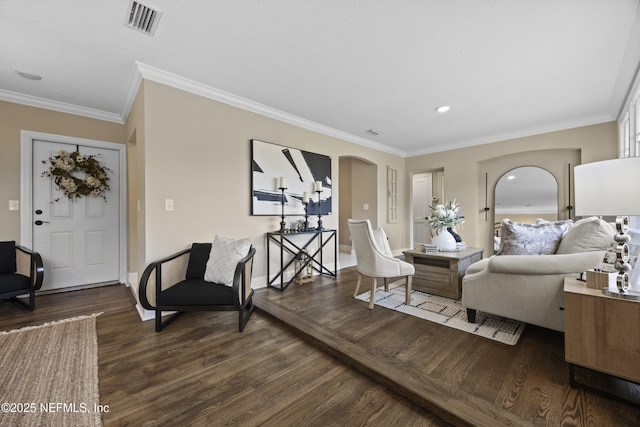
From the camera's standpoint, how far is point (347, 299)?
9.87 feet

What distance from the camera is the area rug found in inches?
86.0

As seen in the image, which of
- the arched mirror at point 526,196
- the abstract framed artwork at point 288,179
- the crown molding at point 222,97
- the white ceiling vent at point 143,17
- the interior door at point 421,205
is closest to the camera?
the white ceiling vent at point 143,17

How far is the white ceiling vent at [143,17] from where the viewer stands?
1.81 meters

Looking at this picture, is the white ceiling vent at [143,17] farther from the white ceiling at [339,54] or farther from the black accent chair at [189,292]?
the black accent chair at [189,292]

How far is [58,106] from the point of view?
3.32m

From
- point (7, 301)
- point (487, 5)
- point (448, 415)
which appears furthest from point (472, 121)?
point (7, 301)

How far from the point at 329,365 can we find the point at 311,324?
50cm

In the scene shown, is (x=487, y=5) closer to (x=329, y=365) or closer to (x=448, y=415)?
(x=448, y=415)

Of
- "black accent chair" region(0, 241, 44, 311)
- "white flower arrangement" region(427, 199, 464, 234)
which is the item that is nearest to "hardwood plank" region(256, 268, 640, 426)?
"white flower arrangement" region(427, 199, 464, 234)

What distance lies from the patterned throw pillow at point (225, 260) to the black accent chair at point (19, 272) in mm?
1882

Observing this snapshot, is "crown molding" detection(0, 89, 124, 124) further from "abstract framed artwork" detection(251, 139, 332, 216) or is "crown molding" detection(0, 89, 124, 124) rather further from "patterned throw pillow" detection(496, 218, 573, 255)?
"patterned throw pillow" detection(496, 218, 573, 255)

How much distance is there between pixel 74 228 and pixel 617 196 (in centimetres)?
545

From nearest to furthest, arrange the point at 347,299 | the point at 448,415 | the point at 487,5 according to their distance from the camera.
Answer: the point at 448,415
the point at 487,5
the point at 347,299

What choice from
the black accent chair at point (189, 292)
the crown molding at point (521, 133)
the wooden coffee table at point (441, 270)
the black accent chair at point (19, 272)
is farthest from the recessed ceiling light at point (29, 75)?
the crown molding at point (521, 133)
